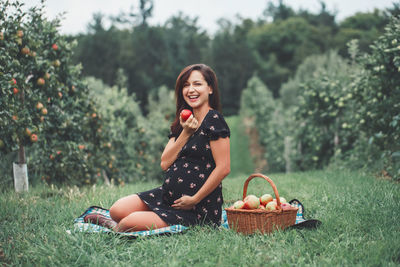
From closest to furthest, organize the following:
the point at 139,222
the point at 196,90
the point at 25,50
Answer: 1. the point at 139,222
2. the point at 196,90
3. the point at 25,50

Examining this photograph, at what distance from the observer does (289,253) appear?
2504mm

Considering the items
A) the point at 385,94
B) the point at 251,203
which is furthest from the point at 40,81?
the point at 385,94

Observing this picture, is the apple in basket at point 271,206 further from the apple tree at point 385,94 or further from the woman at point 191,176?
the apple tree at point 385,94

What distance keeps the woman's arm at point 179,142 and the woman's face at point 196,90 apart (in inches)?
10.6

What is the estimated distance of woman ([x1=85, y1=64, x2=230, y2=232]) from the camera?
3.19 meters

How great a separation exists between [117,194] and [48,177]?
262 centimetres

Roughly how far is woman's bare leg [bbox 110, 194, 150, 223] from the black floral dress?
0.23 ft

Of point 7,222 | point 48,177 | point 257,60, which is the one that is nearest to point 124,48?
point 257,60

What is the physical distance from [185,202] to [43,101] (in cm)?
369

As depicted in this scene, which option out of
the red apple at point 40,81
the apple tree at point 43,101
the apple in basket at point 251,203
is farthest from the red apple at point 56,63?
the apple in basket at point 251,203

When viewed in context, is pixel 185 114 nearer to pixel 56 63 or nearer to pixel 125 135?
pixel 56 63

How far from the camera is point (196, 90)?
3.47 m

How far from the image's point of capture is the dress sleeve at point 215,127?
3.29 meters

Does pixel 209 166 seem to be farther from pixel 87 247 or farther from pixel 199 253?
pixel 87 247
